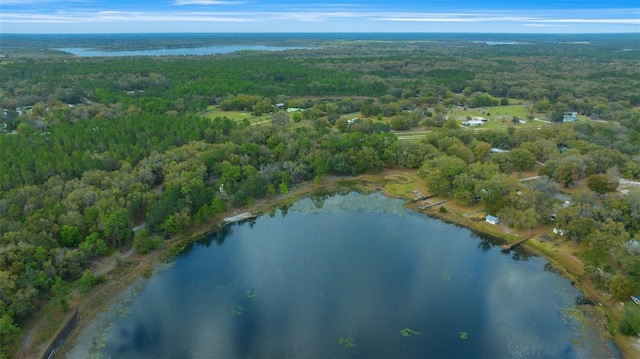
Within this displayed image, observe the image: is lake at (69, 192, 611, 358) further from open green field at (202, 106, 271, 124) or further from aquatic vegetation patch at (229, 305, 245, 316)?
open green field at (202, 106, 271, 124)

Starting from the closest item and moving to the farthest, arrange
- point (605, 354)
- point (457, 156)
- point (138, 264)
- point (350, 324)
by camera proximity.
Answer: point (605, 354) < point (350, 324) < point (138, 264) < point (457, 156)

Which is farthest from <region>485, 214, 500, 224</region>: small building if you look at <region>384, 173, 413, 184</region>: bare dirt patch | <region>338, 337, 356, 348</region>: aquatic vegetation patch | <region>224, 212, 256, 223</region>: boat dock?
<region>224, 212, 256, 223</region>: boat dock

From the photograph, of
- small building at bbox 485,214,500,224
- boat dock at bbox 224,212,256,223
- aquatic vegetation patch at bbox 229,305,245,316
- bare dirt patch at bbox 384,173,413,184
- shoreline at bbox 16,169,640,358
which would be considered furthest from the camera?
bare dirt patch at bbox 384,173,413,184

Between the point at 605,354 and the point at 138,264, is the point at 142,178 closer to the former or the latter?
the point at 138,264

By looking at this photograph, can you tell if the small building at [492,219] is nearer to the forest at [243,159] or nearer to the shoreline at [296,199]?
the shoreline at [296,199]

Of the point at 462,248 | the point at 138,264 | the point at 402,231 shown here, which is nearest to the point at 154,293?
the point at 138,264

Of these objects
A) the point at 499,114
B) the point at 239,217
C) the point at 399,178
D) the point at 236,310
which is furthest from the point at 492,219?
the point at 499,114
